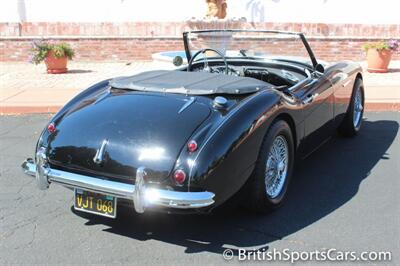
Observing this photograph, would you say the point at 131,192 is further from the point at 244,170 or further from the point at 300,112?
the point at 300,112

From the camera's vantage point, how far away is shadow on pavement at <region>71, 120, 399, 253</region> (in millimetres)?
3357

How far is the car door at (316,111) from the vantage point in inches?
165

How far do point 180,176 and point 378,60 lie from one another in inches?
354

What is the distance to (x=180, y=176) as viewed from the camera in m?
3.02

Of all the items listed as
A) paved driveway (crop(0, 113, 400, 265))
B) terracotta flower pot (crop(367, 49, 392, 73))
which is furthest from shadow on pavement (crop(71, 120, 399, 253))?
terracotta flower pot (crop(367, 49, 392, 73))

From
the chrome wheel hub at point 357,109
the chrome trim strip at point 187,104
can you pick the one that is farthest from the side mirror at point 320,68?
the chrome trim strip at point 187,104

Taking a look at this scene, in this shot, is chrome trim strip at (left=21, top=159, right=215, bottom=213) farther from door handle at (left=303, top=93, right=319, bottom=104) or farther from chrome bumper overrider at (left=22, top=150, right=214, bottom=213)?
door handle at (left=303, top=93, right=319, bottom=104)

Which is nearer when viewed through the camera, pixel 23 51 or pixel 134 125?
pixel 134 125

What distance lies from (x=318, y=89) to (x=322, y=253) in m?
1.77

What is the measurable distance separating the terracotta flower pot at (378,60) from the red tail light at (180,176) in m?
8.92

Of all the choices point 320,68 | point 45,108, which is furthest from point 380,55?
point 45,108

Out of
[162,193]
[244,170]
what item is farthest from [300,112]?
[162,193]

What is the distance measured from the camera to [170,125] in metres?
3.27

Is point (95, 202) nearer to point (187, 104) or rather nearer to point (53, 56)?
point (187, 104)
